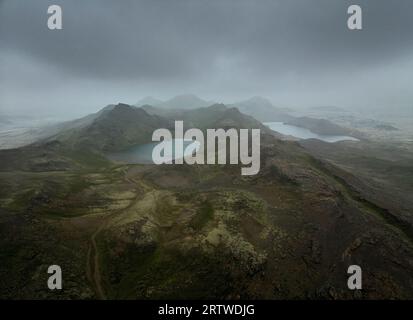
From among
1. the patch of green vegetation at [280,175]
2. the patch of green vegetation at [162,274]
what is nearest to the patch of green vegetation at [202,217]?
the patch of green vegetation at [162,274]

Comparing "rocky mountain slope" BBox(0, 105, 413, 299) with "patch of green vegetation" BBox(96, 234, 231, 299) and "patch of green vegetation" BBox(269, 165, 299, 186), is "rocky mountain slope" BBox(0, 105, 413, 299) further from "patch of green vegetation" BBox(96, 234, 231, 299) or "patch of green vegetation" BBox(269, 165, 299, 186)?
"patch of green vegetation" BBox(269, 165, 299, 186)

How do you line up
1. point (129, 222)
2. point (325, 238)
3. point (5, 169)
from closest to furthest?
1. point (325, 238)
2. point (129, 222)
3. point (5, 169)

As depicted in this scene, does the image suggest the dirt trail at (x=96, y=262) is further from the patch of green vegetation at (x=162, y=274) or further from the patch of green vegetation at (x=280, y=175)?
the patch of green vegetation at (x=280, y=175)

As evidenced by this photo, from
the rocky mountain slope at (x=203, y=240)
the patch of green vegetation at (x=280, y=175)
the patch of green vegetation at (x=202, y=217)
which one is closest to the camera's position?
the rocky mountain slope at (x=203, y=240)

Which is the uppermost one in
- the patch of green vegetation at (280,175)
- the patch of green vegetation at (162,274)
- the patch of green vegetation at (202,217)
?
the patch of green vegetation at (280,175)

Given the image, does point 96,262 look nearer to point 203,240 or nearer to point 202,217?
point 203,240

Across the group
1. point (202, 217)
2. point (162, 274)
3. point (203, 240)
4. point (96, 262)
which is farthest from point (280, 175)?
point (96, 262)

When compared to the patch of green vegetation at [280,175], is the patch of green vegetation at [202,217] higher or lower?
lower

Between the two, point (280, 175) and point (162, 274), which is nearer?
point (162, 274)

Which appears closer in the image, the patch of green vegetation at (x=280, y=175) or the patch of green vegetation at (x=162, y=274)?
the patch of green vegetation at (x=162, y=274)
